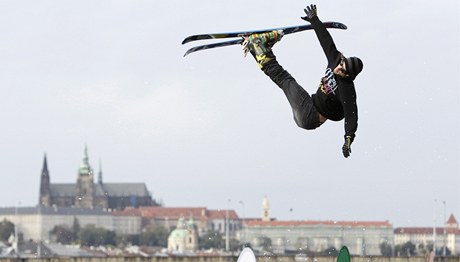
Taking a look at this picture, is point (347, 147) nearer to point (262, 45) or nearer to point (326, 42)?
point (326, 42)

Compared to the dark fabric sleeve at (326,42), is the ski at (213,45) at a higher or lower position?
higher

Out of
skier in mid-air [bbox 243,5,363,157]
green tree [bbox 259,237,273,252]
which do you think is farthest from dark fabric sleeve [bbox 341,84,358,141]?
green tree [bbox 259,237,273,252]

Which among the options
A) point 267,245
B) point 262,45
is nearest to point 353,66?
point 262,45

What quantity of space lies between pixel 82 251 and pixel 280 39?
579ft

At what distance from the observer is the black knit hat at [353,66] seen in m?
7.85

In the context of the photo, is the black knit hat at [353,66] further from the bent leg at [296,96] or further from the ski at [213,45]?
the ski at [213,45]

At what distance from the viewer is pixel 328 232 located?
478 feet

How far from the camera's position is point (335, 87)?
26.3 feet

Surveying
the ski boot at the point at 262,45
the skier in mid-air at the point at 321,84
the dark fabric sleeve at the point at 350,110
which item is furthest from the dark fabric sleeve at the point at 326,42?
the ski boot at the point at 262,45

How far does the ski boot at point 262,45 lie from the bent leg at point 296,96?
0.04 m

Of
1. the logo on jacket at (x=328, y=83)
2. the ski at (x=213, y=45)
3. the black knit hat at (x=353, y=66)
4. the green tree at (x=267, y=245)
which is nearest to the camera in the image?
the black knit hat at (x=353, y=66)

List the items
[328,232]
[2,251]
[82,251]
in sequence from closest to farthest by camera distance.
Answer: [328,232], [2,251], [82,251]

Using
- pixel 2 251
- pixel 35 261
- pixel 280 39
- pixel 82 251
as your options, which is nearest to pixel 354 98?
pixel 280 39

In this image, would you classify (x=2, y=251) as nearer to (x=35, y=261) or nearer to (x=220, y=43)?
(x=35, y=261)
